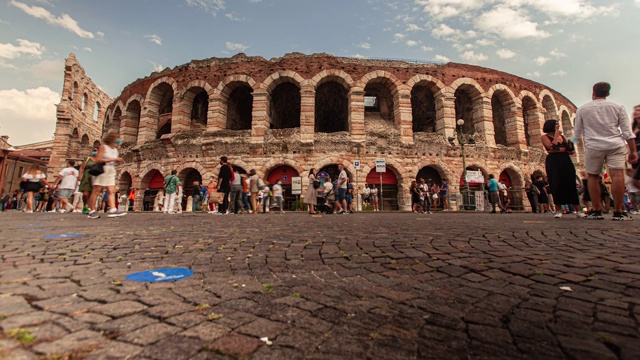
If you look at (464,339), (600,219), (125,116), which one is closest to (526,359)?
(464,339)

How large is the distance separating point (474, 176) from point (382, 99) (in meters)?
7.57

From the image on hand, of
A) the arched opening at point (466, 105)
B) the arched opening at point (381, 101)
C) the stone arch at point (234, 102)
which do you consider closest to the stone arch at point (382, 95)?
the arched opening at point (381, 101)

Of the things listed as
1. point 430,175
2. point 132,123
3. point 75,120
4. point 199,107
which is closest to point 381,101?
point 430,175

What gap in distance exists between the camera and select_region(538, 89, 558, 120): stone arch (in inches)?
811

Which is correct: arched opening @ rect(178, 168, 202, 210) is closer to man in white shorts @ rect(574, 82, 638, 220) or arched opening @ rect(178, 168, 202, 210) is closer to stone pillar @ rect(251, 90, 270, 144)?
stone pillar @ rect(251, 90, 270, 144)

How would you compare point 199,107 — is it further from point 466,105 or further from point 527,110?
point 527,110

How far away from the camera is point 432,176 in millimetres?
17812

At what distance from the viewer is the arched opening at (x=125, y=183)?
18844 millimetres

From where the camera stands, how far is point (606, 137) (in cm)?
500

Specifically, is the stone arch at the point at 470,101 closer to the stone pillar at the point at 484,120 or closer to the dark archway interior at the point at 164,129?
the stone pillar at the point at 484,120

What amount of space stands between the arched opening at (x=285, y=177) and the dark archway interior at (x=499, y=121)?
14805 millimetres

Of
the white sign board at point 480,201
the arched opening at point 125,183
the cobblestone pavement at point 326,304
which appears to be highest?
the arched opening at point 125,183

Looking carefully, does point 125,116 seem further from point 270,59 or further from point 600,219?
point 600,219

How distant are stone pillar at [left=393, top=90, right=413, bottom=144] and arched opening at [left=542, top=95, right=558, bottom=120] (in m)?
11.5
